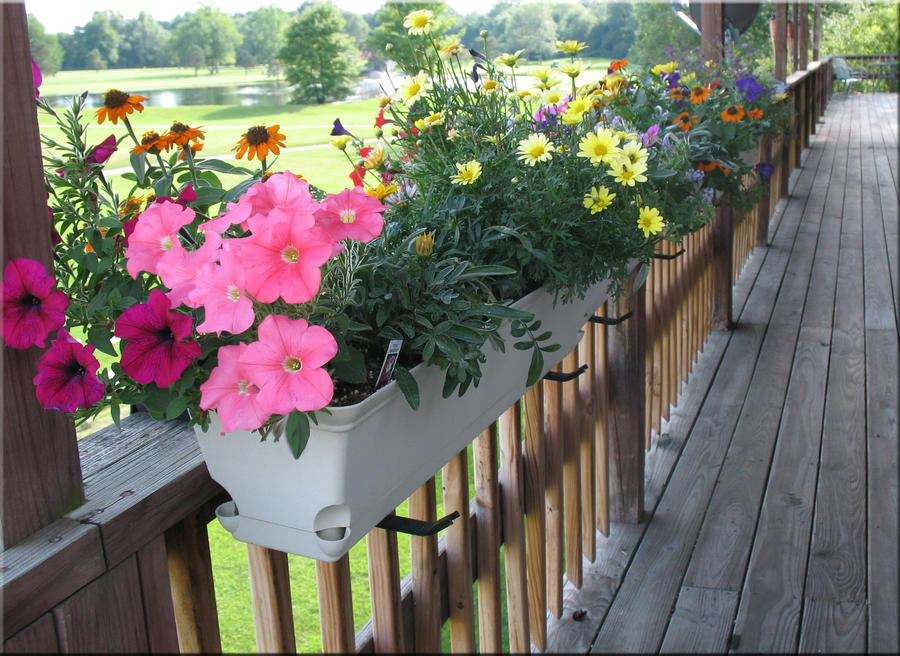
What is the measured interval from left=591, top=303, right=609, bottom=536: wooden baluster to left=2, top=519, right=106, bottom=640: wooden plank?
4.31ft

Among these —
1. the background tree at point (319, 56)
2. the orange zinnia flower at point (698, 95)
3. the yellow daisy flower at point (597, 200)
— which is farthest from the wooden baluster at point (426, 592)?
the orange zinnia flower at point (698, 95)

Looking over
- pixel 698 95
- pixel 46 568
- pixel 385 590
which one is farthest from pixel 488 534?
pixel 698 95

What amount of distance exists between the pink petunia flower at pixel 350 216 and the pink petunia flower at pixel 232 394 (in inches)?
5.0

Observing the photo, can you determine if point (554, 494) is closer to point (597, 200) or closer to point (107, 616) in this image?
point (597, 200)

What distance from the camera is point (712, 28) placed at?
3.09 meters

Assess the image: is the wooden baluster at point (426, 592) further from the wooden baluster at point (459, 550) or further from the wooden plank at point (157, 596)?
the wooden plank at point (157, 596)

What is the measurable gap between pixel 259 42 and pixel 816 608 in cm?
159

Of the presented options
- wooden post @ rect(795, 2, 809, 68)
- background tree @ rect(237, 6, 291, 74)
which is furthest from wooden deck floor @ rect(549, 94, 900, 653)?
wooden post @ rect(795, 2, 809, 68)

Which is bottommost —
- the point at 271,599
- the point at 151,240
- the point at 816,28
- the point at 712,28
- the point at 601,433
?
the point at 601,433

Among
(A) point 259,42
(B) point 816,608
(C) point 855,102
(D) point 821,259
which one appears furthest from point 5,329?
(C) point 855,102

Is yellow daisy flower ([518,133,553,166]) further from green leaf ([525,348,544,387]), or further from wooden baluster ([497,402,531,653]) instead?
wooden baluster ([497,402,531,653])

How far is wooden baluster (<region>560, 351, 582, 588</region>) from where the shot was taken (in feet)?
5.72

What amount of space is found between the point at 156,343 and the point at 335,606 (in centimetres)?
51

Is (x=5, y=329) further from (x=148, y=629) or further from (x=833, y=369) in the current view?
(x=833, y=369)
